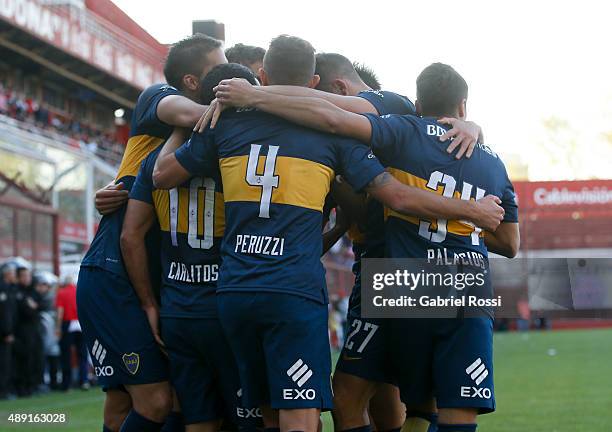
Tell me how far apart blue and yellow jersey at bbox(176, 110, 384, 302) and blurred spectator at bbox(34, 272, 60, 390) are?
12.1m

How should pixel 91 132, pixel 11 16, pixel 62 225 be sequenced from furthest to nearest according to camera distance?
pixel 91 132 → pixel 11 16 → pixel 62 225

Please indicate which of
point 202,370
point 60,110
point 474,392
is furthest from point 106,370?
point 60,110

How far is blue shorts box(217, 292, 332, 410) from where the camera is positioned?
4.70 m

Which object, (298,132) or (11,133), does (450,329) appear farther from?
(11,133)

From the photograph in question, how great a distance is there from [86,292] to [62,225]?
1464 cm

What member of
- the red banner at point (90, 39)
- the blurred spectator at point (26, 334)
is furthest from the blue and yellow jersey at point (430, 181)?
the red banner at point (90, 39)

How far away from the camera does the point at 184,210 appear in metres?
A: 5.30

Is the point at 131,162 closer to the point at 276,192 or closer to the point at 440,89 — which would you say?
the point at 276,192

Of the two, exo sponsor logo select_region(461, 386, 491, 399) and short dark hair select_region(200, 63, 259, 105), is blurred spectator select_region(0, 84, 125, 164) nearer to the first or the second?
short dark hair select_region(200, 63, 259, 105)

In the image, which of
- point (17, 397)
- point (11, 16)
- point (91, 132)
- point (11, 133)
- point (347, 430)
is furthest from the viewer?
point (91, 132)

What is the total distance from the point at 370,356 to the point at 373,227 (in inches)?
27.5

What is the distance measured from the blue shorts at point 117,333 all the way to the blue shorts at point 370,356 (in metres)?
1.00

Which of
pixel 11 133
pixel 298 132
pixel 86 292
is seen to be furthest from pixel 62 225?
pixel 298 132

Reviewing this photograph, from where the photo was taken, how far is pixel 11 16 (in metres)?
33.0
